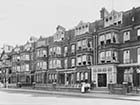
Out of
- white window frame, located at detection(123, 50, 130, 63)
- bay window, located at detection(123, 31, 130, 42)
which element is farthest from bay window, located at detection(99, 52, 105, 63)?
bay window, located at detection(123, 31, 130, 42)

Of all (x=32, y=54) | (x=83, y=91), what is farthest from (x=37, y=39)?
(x=83, y=91)

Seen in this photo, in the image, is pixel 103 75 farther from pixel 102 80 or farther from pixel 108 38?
pixel 108 38

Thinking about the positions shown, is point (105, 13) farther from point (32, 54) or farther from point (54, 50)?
point (32, 54)

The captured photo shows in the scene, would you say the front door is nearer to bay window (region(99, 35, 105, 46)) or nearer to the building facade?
the building facade

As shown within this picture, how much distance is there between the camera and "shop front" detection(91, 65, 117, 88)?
148 ft

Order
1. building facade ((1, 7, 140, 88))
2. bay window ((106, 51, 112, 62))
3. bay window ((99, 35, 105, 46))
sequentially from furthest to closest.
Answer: bay window ((99, 35, 105, 46)) < bay window ((106, 51, 112, 62)) < building facade ((1, 7, 140, 88))

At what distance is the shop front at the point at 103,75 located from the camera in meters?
45.2

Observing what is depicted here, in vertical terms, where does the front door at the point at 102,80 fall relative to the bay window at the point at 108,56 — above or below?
below

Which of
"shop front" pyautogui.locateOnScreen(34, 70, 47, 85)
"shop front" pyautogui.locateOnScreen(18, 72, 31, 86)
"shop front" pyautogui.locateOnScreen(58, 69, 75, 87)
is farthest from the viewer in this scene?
"shop front" pyautogui.locateOnScreen(18, 72, 31, 86)

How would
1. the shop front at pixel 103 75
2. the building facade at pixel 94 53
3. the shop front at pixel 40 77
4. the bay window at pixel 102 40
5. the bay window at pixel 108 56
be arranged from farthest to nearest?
1. the shop front at pixel 40 77
2. the bay window at pixel 102 40
3. the bay window at pixel 108 56
4. the shop front at pixel 103 75
5. the building facade at pixel 94 53

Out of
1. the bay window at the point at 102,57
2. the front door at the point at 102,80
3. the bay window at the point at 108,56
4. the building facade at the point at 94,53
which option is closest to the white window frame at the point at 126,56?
the building facade at the point at 94,53

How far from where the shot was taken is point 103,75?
4762 centimetres

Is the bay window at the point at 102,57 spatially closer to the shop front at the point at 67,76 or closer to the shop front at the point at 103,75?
the shop front at the point at 103,75

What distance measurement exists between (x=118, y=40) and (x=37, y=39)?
123 ft
